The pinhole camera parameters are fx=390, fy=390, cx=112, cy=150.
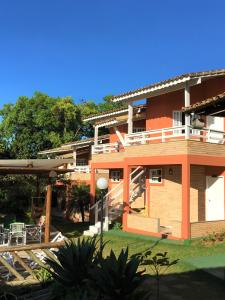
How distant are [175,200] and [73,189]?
7566 mm

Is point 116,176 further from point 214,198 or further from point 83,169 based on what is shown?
point 214,198

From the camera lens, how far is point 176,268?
11.5 meters

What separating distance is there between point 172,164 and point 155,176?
3870 millimetres

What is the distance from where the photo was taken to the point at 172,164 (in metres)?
16.5

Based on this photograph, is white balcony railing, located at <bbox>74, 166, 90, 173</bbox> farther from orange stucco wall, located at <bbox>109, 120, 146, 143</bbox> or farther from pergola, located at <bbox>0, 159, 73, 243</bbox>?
pergola, located at <bbox>0, 159, 73, 243</bbox>

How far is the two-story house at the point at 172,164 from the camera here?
52.5 feet

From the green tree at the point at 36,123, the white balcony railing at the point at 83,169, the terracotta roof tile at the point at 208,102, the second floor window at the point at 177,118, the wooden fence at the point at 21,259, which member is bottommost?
the wooden fence at the point at 21,259

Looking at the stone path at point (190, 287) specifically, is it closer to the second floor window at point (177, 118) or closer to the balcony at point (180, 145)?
the balcony at point (180, 145)

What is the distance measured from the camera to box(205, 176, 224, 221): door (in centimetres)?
1877

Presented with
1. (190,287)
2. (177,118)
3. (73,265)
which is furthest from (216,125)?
(73,265)

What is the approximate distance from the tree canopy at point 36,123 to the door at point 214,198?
996 inches

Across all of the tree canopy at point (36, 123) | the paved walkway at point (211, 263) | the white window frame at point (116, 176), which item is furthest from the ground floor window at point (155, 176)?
the tree canopy at point (36, 123)

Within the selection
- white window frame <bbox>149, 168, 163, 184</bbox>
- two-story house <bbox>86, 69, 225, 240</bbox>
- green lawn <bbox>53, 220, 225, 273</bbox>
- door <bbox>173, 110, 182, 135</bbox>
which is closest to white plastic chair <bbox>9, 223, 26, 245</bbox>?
green lawn <bbox>53, 220, 225, 273</bbox>

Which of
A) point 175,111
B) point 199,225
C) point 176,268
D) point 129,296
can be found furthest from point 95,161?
point 129,296
